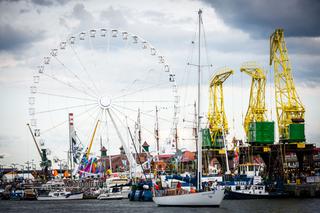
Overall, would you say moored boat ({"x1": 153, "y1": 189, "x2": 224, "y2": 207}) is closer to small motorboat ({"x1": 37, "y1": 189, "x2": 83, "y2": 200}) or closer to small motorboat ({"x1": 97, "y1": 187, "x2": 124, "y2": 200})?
small motorboat ({"x1": 97, "y1": 187, "x2": 124, "y2": 200})

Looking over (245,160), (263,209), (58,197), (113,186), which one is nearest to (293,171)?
(245,160)

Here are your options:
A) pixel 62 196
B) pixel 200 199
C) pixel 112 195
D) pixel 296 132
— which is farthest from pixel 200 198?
pixel 62 196

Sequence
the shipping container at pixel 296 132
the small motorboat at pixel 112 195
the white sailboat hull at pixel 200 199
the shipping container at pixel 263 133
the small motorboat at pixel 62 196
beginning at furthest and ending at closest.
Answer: the shipping container at pixel 263 133 → the small motorboat at pixel 62 196 → the shipping container at pixel 296 132 → the small motorboat at pixel 112 195 → the white sailboat hull at pixel 200 199

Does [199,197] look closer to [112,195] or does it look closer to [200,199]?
[200,199]

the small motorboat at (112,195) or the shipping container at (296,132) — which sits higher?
the shipping container at (296,132)

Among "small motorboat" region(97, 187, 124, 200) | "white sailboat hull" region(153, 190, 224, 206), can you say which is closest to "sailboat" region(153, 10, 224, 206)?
"white sailboat hull" region(153, 190, 224, 206)

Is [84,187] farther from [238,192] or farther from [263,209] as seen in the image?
[263,209]

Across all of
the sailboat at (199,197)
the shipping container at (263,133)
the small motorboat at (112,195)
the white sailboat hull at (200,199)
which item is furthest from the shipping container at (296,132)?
the white sailboat hull at (200,199)

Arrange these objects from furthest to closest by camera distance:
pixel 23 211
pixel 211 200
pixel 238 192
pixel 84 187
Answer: pixel 84 187 < pixel 238 192 < pixel 23 211 < pixel 211 200

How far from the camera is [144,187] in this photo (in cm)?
11744

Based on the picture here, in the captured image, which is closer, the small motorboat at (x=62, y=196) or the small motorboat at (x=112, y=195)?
the small motorboat at (x=112, y=195)

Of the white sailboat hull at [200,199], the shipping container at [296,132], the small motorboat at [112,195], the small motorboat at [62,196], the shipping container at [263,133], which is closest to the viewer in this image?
the white sailboat hull at [200,199]

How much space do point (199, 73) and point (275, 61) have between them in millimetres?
54030

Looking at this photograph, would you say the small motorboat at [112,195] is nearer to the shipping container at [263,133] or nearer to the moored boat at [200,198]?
the shipping container at [263,133]
